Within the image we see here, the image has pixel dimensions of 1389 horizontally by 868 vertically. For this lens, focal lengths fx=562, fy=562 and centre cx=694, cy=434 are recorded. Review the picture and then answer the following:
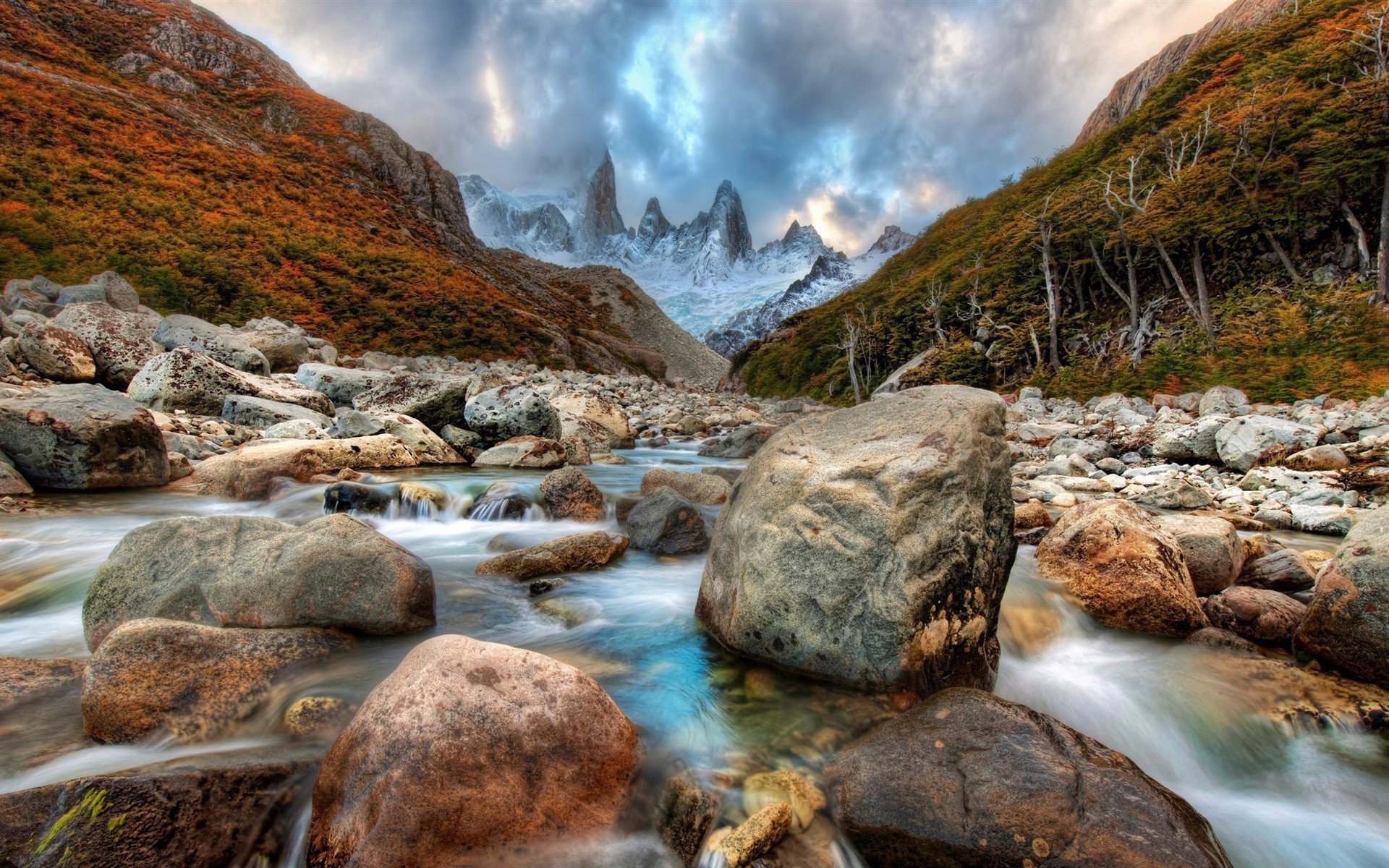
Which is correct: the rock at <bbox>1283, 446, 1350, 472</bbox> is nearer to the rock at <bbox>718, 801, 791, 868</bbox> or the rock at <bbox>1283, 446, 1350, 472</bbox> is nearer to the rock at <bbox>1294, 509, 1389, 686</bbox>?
the rock at <bbox>1294, 509, 1389, 686</bbox>

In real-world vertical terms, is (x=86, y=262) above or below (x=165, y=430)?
above

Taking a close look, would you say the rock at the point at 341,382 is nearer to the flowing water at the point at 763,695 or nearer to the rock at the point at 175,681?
the flowing water at the point at 763,695

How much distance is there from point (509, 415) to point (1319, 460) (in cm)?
1335

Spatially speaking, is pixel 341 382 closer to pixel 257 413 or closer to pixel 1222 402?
pixel 257 413

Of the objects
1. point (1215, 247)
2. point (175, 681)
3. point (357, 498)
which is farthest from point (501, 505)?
point (1215, 247)

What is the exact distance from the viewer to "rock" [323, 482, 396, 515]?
6.57 meters

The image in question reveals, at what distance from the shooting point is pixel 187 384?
397 inches

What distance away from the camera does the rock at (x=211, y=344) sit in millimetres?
12938

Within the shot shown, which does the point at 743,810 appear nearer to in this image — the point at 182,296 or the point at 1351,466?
the point at 1351,466

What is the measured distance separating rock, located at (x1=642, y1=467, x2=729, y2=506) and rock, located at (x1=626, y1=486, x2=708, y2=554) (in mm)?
1074

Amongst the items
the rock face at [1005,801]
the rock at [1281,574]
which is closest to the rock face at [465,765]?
the rock face at [1005,801]

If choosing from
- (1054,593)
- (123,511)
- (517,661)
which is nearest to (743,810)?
(517,661)

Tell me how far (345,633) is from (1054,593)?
17.4 feet

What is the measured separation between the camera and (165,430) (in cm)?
872
